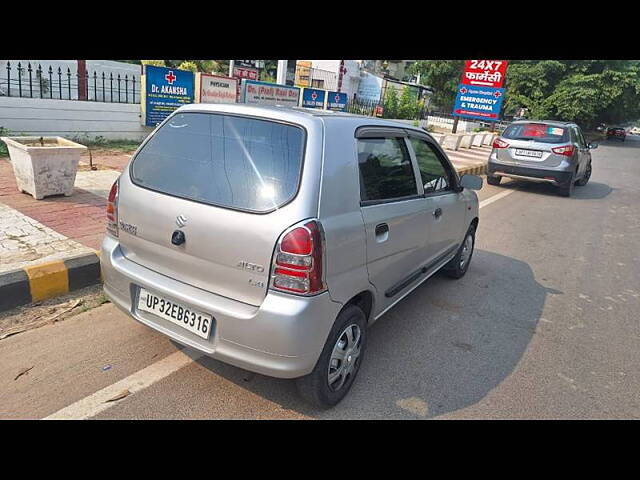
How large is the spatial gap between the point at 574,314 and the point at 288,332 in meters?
3.36

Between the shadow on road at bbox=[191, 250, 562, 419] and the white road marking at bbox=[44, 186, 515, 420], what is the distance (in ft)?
0.56

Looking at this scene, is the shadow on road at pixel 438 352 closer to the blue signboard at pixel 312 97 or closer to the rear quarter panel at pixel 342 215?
the rear quarter panel at pixel 342 215

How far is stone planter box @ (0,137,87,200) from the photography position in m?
5.12

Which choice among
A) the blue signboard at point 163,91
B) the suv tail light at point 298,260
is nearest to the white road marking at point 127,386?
the suv tail light at point 298,260

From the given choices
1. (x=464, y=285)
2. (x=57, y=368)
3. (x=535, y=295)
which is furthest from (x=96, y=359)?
(x=535, y=295)

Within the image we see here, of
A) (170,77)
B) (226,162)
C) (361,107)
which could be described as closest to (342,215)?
(226,162)

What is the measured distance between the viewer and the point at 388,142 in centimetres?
319

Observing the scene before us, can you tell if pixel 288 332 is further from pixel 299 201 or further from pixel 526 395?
pixel 526 395

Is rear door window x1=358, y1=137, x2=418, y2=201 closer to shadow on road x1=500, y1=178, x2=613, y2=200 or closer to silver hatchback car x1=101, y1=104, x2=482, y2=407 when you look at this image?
silver hatchback car x1=101, y1=104, x2=482, y2=407

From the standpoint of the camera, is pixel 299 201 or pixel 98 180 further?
pixel 98 180

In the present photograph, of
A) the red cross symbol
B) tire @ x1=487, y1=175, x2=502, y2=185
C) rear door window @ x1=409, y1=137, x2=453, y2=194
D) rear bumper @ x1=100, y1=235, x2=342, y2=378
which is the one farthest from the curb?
tire @ x1=487, y1=175, x2=502, y2=185

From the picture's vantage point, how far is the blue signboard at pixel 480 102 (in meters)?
18.5

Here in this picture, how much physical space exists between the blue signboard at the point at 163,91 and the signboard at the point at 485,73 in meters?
13.2
